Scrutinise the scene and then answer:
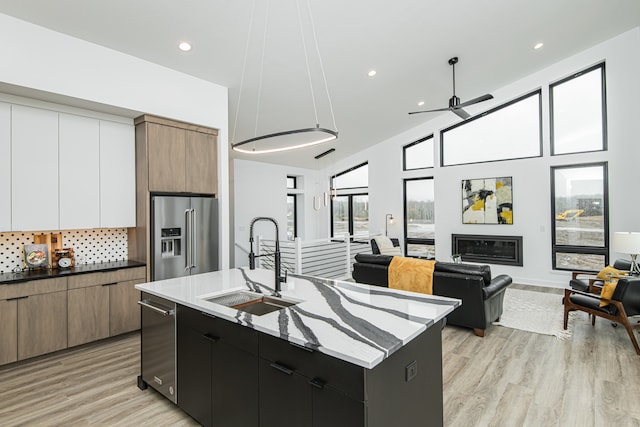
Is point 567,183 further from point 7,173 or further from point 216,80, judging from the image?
point 7,173

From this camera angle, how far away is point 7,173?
3125mm

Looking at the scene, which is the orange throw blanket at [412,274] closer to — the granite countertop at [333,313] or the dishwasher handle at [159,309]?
the granite countertop at [333,313]

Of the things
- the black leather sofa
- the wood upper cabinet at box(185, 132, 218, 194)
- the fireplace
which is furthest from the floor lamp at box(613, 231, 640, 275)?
the wood upper cabinet at box(185, 132, 218, 194)

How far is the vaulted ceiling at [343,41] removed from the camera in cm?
323

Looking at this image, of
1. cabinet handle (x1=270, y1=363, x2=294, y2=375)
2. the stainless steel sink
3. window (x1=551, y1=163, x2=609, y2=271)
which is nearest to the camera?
cabinet handle (x1=270, y1=363, x2=294, y2=375)

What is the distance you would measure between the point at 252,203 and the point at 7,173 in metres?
5.18

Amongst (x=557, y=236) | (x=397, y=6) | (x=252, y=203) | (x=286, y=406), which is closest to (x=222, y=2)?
(x=397, y=6)

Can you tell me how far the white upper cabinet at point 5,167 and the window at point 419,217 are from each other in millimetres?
7404

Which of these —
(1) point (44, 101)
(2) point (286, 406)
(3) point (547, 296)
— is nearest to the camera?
(2) point (286, 406)

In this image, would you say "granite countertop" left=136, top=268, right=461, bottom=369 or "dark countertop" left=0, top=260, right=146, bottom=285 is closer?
"granite countertop" left=136, top=268, right=461, bottom=369

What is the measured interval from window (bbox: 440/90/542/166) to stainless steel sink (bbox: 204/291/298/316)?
259 inches

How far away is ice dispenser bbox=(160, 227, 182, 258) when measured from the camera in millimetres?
3922

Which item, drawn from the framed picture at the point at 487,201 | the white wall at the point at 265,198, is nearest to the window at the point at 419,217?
the framed picture at the point at 487,201

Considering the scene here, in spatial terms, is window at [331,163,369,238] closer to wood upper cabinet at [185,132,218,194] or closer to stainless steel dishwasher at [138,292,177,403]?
wood upper cabinet at [185,132,218,194]
